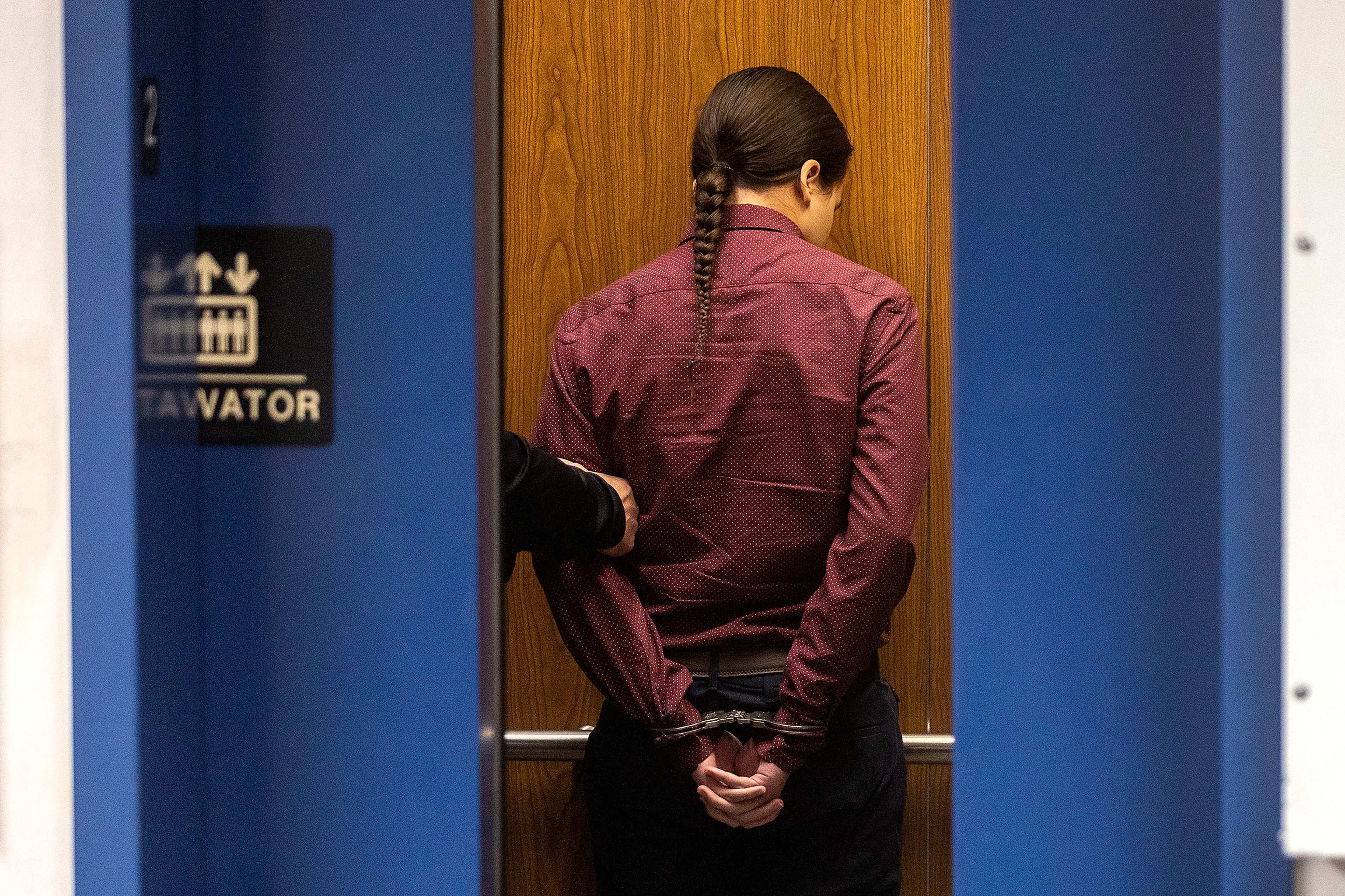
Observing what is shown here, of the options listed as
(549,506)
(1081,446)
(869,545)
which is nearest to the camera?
(1081,446)

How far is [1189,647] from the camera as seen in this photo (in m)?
0.90

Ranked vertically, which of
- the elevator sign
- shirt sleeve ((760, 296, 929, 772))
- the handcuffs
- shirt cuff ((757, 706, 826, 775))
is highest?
the elevator sign

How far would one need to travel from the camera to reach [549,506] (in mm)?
1271

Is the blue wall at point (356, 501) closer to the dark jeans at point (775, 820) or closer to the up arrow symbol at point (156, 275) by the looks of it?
the up arrow symbol at point (156, 275)

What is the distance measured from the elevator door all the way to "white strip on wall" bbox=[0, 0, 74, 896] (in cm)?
132

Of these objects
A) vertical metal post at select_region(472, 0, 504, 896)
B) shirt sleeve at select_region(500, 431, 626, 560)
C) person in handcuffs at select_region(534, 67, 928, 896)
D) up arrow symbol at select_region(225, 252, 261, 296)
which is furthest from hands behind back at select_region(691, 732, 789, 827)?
up arrow symbol at select_region(225, 252, 261, 296)

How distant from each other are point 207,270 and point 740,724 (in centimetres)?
89

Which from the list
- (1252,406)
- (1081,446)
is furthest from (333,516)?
(1252,406)

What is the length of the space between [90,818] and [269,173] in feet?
1.67

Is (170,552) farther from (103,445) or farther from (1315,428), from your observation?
(1315,428)

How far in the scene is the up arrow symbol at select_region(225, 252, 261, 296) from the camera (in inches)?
36.6

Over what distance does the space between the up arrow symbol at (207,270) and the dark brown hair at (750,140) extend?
753 millimetres

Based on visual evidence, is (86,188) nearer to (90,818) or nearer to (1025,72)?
(90,818)

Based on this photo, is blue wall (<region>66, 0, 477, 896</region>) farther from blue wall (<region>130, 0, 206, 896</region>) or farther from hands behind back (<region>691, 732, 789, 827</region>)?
hands behind back (<region>691, 732, 789, 827</region>)
